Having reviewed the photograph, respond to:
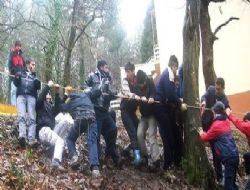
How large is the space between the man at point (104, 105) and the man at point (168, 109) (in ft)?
3.34

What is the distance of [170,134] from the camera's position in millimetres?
10453

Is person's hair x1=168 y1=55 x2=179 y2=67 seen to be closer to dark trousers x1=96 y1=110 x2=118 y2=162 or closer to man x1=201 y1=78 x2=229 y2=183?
man x1=201 y1=78 x2=229 y2=183

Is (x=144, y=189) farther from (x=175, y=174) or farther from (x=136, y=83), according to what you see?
(x=136, y=83)

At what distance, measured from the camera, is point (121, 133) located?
13.5 m

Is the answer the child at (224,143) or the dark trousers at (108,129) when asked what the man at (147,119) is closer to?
the dark trousers at (108,129)

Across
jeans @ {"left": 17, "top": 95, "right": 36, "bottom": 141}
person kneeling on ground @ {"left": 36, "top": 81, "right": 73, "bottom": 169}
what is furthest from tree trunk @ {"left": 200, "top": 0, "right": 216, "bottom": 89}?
jeans @ {"left": 17, "top": 95, "right": 36, "bottom": 141}

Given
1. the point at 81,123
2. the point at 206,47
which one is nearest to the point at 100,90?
the point at 81,123

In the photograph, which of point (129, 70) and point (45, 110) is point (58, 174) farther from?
point (129, 70)

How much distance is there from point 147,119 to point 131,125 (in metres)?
0.37

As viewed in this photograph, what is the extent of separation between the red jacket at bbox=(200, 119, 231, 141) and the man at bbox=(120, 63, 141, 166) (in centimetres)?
148

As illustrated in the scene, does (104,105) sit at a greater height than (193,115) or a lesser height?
greater

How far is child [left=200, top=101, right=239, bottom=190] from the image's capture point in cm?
948

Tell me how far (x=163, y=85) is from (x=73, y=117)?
2.08m

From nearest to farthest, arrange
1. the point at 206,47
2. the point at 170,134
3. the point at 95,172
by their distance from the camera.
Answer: the point at 95,172
the point at 170,134
the point at 206,47
